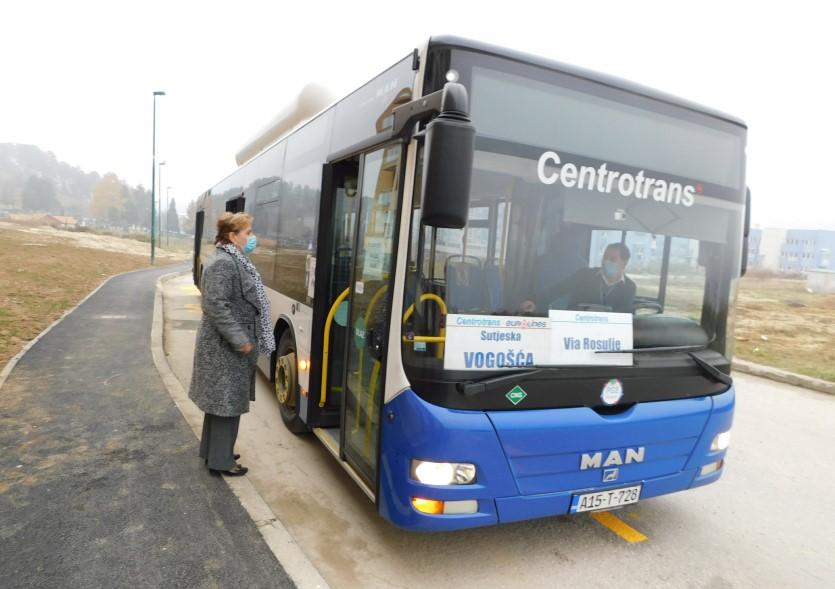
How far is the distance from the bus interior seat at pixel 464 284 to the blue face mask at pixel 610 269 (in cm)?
81

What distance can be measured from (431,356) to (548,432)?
768 millimetres

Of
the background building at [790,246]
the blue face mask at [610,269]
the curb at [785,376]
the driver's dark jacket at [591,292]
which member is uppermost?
the background building at [790,246]

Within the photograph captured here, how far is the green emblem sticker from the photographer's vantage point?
2848mm

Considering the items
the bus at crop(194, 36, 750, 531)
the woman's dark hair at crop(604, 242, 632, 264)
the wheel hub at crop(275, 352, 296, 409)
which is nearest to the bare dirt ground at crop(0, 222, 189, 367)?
the wheel hub at crop(275, 352, 296, 409)

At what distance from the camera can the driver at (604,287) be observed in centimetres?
304

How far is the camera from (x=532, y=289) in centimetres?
297

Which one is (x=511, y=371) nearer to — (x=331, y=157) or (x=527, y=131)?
(x=527, y=131)

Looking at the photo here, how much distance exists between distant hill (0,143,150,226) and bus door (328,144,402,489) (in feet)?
392

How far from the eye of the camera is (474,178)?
286 centimetres

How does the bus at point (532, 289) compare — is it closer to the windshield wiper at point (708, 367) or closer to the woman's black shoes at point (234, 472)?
the windshield wiper at point (708, 367)

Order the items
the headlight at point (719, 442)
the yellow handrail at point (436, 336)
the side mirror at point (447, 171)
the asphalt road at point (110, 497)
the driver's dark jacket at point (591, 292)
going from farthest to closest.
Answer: the headlight at point (719, 442)
the driver's dark jacket at point (591, 292)
the asphalt road at point (110, 497)
the yellow handrail at point (436, 336)
the side mirror at point (447, 171)

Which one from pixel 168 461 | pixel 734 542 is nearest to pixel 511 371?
pixel 734 542

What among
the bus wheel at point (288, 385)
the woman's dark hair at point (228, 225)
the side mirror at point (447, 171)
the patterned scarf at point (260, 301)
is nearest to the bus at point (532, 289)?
the side mirror at point (447, 171)

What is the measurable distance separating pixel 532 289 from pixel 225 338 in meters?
2.16
